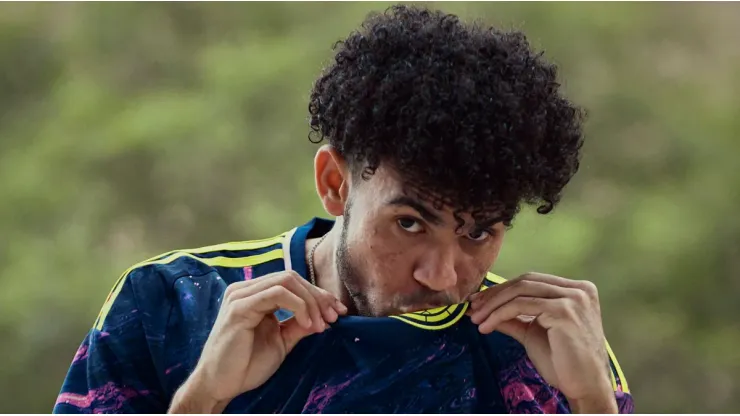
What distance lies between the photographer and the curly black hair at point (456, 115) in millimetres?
1172

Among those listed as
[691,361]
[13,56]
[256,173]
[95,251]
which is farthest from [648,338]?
Answer: [13,56]

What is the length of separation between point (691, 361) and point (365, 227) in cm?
183

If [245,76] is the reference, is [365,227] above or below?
below

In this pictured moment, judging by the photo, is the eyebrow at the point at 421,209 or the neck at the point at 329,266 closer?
the eyebrow at the point at 421,209

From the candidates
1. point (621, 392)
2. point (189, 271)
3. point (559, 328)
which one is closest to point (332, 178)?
point (189, 271)

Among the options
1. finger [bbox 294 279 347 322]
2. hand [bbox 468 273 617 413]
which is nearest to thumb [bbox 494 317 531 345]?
hand [bbox 468 273 617 413]

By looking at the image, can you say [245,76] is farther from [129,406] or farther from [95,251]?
[129,406]

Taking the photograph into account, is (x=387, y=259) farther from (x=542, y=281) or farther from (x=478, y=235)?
(x=542, y=281)

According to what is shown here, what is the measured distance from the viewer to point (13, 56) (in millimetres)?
2854

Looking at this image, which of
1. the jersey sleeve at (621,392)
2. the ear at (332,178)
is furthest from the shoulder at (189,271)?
the jersey sleeve at (621,392)

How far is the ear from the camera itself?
53.1 inches

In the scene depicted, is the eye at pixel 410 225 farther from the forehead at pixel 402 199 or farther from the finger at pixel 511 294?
the finger at pixel 511 294

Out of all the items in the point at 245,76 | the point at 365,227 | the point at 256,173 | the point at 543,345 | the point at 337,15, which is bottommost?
the point at 543,345

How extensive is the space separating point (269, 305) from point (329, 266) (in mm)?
246
